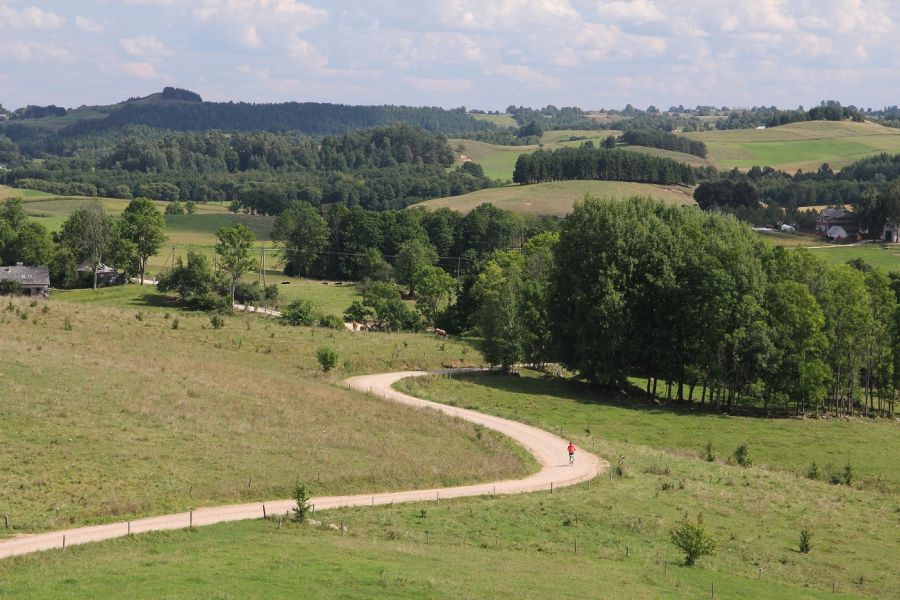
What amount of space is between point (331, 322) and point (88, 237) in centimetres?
3644

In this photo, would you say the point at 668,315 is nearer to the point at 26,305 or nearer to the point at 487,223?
the point at 26,305

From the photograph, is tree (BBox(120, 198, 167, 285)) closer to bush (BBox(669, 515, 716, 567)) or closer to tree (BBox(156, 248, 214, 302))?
tree (BBox(156, 248, 214, 302))

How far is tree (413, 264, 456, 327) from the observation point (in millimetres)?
103562

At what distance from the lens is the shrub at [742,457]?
177ft

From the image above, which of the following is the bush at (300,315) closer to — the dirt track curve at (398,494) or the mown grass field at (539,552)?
the dirt track curve at (398,494)

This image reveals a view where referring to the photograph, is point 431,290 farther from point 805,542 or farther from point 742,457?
point 805,542

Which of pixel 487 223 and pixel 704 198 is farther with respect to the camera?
pixel 704 198

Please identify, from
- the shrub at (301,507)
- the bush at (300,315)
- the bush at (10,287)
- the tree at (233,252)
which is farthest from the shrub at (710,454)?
the bush at (10,287)

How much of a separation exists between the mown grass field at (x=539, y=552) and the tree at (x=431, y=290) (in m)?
56.6

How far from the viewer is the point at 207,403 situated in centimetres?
5231

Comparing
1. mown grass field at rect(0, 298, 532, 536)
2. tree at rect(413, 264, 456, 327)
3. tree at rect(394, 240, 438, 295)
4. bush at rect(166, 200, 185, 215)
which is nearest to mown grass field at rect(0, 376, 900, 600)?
mown grass field at rect(0, 298, 532, 536)

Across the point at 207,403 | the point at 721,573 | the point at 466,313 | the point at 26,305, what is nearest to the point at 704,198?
the point at 466,313

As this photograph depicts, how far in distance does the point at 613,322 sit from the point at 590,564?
40.1 metres

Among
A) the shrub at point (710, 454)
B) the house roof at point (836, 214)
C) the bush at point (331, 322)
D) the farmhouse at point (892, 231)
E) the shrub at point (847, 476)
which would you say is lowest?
the bush at point (331, 322)
